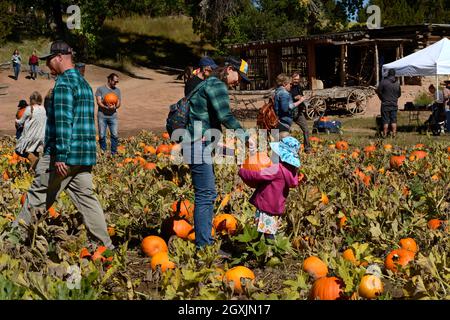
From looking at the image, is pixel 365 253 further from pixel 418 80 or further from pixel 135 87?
pixel 135 87

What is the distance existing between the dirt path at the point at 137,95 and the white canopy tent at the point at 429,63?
4526 millimetres

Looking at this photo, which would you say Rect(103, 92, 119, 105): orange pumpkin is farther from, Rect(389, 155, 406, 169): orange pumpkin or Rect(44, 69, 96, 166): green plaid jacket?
Rect(44, 69, 96, 166): green plaid jacket

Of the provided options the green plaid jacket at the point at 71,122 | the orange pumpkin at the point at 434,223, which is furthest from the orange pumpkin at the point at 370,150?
the green plaid jacket at the point at 71,122

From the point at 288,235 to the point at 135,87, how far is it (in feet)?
97.1

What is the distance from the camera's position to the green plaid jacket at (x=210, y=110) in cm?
486

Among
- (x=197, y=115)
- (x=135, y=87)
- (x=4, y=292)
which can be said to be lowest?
(x=135, y=87)

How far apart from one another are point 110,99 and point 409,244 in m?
7.12

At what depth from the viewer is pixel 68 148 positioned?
16.0 ft

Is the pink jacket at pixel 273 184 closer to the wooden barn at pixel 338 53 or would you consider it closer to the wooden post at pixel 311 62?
the wooden barn at pixel 338 53

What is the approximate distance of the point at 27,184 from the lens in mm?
7574

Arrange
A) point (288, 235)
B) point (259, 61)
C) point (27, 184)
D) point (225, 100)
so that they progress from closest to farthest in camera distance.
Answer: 1. point (225, 100)
2. point (288, 235)
3. point (27, 184)
4. point (259, 61)

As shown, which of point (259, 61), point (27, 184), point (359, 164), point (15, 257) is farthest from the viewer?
point (259, 61)

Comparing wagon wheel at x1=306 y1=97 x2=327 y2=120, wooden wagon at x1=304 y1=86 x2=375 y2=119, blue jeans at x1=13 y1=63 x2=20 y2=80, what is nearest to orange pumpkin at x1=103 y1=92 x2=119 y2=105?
wooden wagon at x1=304 y1=86 x2=375 y2=119
